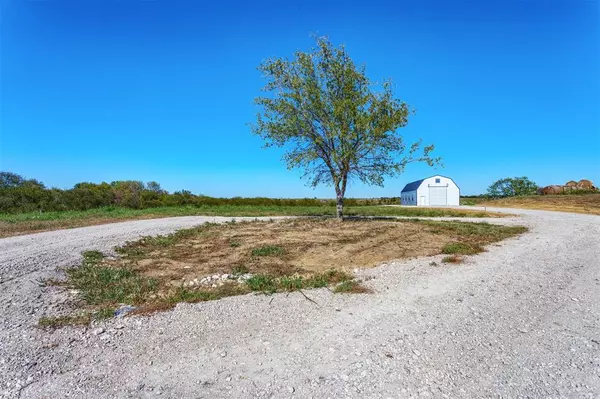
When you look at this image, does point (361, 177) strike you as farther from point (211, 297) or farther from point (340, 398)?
point (340, 398)

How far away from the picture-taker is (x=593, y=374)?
3.08 m

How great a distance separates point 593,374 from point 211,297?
181 inches

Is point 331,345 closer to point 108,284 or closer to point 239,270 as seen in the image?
point 239,270

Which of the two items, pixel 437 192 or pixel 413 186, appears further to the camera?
pixel 413 186

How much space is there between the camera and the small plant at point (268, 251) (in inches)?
360

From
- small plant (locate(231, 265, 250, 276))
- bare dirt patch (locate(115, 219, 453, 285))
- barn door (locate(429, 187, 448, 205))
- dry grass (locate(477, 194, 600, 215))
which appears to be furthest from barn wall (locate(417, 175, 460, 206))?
small plant (locate(231, 265, 250, 276))

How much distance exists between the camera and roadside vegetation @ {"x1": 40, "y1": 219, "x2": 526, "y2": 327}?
555 centimetres

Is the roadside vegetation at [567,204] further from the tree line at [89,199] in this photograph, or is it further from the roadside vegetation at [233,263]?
the tree line at [89,199]

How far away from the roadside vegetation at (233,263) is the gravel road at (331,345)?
471mm

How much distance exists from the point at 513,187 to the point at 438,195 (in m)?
28.5

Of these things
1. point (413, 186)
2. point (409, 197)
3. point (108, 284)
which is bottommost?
point (108, 284)

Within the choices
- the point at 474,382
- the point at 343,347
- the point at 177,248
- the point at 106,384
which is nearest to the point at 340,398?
the point at 343,347

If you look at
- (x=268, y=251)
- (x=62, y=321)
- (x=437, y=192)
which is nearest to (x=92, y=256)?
(x=268, y=251)

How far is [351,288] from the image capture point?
579 cm
